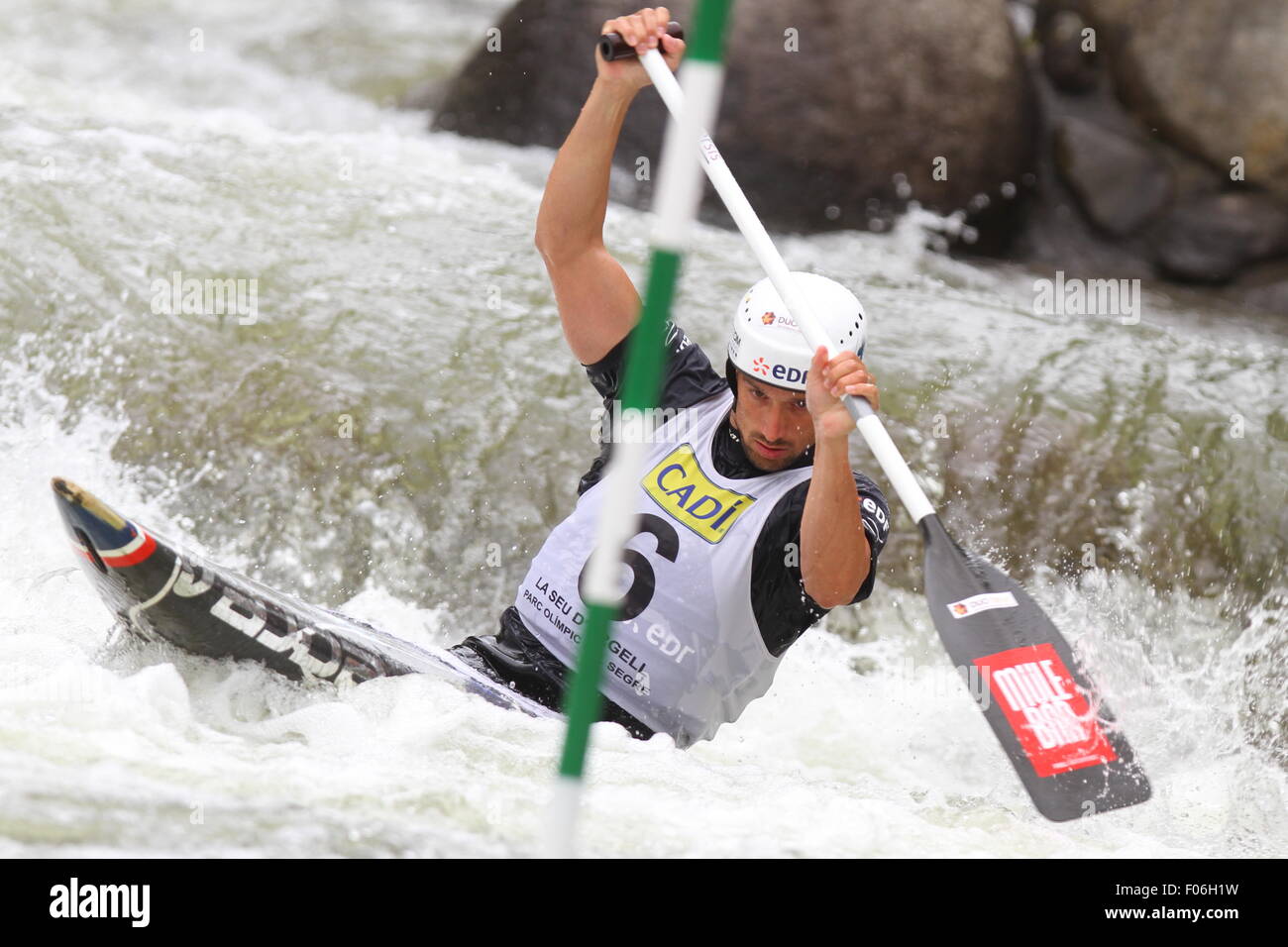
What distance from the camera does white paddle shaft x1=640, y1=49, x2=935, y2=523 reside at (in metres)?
2.88

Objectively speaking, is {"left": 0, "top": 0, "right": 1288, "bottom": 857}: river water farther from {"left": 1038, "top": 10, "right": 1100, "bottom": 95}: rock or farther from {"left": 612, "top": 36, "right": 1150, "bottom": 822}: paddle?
{"left": 1038, "top": 10, "right": 1100, "bottom": 95}: rock

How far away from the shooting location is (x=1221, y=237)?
775cm

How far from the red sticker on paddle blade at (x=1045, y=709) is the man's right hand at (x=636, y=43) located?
153 cm

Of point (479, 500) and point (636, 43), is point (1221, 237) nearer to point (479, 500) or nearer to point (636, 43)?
point (479, 500)

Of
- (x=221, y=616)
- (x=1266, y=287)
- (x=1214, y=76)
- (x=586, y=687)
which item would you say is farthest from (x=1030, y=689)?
(x=1214, y=76)

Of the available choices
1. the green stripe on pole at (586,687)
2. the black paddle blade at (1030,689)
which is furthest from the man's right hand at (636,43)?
the green stripe on pole at (586,687)

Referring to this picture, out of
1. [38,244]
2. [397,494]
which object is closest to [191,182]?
[38,244]

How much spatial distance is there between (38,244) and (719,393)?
3312mm

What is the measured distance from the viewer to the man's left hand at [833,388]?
2.74m

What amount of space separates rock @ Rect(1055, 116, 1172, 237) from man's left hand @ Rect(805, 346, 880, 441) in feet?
18.8

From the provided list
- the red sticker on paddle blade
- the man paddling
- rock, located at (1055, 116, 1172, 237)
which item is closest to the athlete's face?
the man paddling

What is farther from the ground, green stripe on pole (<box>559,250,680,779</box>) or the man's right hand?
the man's right hand

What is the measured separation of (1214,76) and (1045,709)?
599 cm

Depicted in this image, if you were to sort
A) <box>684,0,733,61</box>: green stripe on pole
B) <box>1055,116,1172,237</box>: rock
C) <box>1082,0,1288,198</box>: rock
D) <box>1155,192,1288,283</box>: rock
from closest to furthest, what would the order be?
1. <box>684,0,733,61</box>: green stripe on pole
2. <box>1082,0,1288,198</box>: rock
3. <box>1155,192,1288,283</box>: rock
4. <box>1055,116,1172,237</box>: rock
